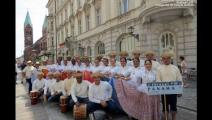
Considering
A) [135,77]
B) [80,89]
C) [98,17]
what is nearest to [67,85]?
[80,89]

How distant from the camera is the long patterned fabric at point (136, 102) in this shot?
6.93 m

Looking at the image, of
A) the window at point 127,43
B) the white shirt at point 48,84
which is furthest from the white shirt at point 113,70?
the window at point 127,43

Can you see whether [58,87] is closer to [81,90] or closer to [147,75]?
[81,90]

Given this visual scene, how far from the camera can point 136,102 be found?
291 inches

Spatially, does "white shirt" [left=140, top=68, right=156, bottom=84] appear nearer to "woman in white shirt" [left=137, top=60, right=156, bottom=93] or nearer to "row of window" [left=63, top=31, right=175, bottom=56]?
"woman in white shirt" [left=137, top=60, right=156, bottom=93]

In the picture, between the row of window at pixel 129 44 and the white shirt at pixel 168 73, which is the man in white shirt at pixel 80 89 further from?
the row of window at pixel 129 44

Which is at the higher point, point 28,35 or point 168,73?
point 28,35

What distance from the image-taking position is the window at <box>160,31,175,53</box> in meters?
18.0

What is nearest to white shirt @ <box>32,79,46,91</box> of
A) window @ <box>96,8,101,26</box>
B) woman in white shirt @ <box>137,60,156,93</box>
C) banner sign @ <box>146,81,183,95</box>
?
woman in white shirt @ <box>137,60,156,93</box>

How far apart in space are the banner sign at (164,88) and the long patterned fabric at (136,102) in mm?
654

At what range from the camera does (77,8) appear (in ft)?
120

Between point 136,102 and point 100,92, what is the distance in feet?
3.38

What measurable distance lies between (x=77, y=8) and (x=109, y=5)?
11413 mm
